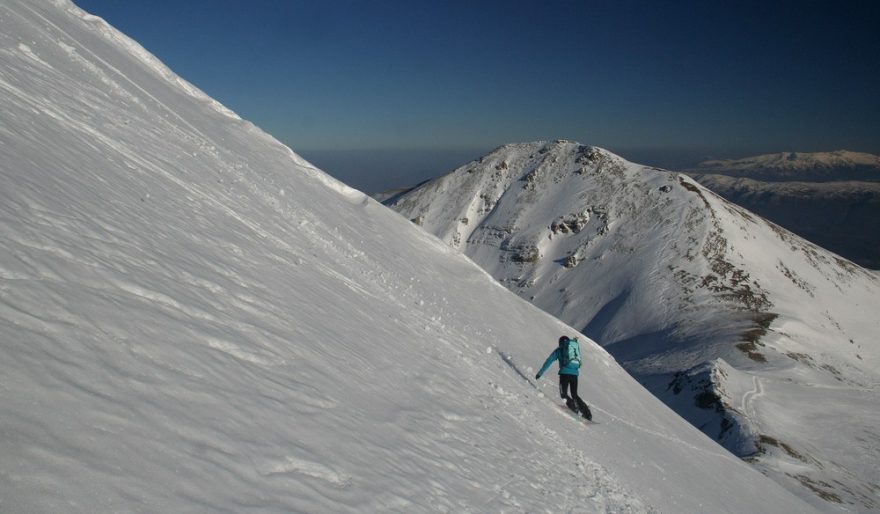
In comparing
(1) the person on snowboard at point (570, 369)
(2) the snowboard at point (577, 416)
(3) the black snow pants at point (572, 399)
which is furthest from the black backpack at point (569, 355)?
(2) the snowboard at point (577, 416)

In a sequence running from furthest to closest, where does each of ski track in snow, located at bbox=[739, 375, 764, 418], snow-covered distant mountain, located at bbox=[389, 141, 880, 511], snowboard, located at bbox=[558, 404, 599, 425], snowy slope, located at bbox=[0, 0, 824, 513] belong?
ski track in snow, located at bbox=[739, 375, 764, 418]
snow-covered distant mountain, located at bbox=[389, 141, 880, 511]
snowboard, located at bbox=[558, 404, 599, 425]
snowy slope, located at bbox=[0, 0, 824, 513]

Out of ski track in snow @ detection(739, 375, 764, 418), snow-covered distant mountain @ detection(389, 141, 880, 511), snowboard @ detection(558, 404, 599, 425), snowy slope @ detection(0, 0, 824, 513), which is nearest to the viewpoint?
snowy slope @ detection(0, 0, 824, 513)

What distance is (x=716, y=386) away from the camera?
1725 inches

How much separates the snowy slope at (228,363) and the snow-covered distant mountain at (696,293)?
9613 millimetres

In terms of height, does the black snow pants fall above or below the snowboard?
above

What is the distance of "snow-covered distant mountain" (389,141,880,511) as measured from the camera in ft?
131

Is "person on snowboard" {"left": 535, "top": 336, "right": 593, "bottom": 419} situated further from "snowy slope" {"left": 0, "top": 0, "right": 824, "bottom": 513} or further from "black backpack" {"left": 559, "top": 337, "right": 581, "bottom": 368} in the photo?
"snowy slope" {"left": 0, "top": 0, "right": 824, "bottom": 513}

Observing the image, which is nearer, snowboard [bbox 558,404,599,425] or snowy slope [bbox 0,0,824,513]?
snowy slope [bbox 0,0,824,513]

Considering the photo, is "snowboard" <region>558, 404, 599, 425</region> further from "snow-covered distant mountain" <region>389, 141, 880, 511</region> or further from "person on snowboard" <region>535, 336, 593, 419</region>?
"snow-covered distant mountain" <region>389, 141, 880, 511</region>

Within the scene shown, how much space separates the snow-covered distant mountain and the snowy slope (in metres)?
9.61

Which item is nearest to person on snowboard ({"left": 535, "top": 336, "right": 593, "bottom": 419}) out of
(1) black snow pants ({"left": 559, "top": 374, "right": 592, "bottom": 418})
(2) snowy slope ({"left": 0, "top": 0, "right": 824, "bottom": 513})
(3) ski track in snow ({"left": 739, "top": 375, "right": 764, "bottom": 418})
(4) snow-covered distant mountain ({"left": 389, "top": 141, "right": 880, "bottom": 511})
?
(1) black snow pants ({"left": 559, "top": 374, "right": 592, "bottom": 418})

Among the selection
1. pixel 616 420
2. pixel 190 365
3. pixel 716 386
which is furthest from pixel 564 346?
pixel 716 386

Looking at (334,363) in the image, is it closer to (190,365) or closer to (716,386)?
(190,365)

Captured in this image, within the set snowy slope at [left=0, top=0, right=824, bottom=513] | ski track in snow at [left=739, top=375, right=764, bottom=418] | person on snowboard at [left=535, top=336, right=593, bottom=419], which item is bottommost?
snowy slope at [left=0, top=0, right=824, bottom=513]
